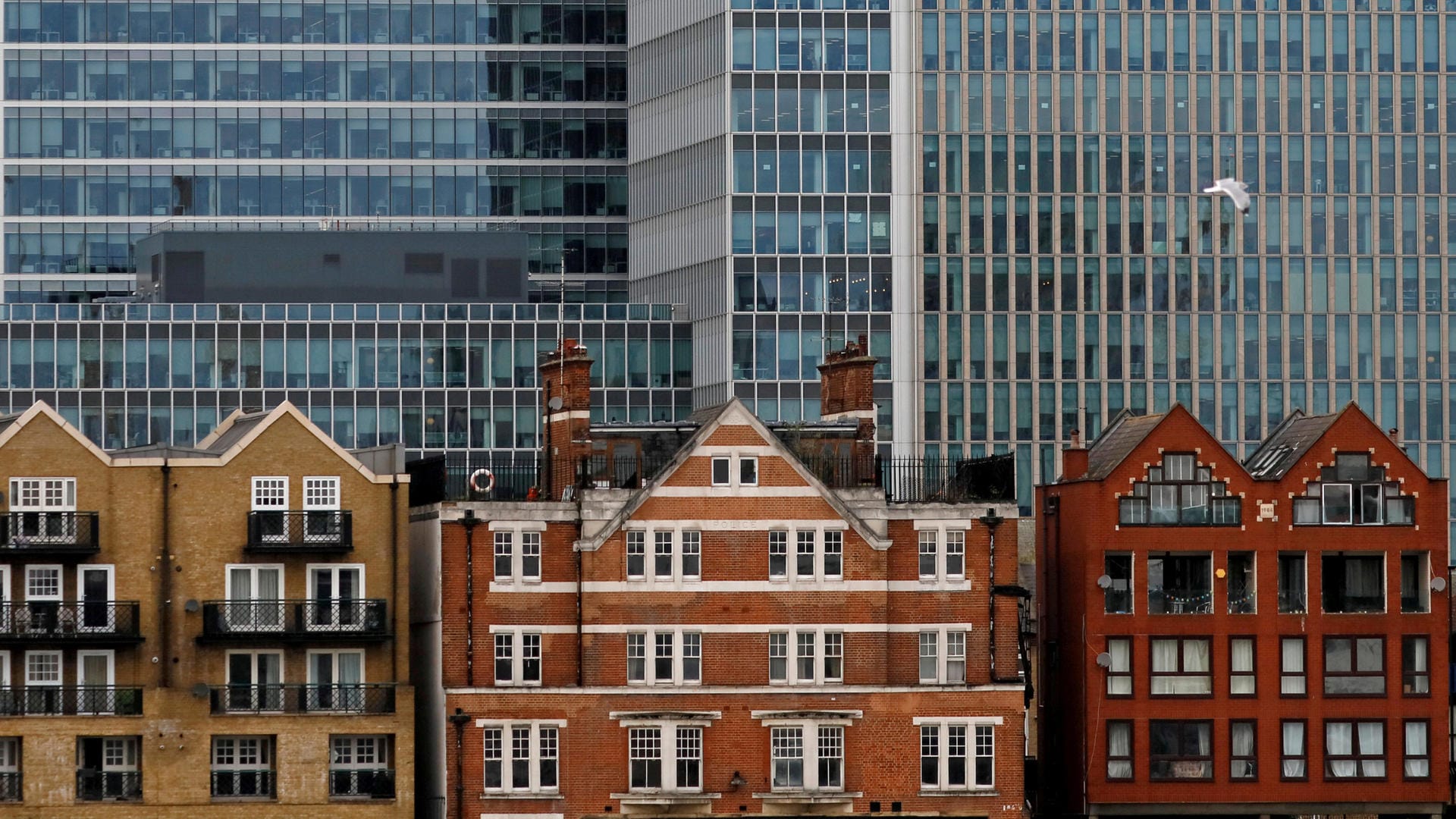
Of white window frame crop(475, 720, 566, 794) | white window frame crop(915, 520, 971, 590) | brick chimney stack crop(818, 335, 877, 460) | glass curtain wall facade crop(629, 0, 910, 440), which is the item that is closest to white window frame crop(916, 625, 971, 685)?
white window frame crop(915, 520, 971, 590)

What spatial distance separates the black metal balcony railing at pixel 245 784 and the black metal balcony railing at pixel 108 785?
2.61 m

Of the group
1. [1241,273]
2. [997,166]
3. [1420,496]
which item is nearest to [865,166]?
[997,166]

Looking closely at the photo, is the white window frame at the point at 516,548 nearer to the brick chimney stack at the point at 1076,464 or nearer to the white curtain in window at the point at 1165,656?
the brick chimney stack at the point at 1076,464

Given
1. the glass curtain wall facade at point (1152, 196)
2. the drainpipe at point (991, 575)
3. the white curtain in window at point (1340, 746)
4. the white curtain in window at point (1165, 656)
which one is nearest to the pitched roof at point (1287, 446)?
the white curtain in window at point (1165, 656)

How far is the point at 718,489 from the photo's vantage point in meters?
121

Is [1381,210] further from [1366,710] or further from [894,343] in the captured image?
[1366,710]

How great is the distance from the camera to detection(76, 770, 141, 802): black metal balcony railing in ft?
390

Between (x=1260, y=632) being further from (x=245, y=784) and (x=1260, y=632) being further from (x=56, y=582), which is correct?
(x=56, y=582)

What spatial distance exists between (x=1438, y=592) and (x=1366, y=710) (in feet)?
16.1

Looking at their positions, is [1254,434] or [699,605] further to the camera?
[1254,434]

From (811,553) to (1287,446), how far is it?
66.5ft

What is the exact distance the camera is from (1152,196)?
197875 millimetres

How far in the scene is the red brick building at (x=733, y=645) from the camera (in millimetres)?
120062

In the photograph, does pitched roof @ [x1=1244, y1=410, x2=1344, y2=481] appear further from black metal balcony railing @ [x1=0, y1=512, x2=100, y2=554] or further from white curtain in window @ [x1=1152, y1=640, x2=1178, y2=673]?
black metal balcony railing @ [x1=0, y1=512, x2=100, y2=554]
